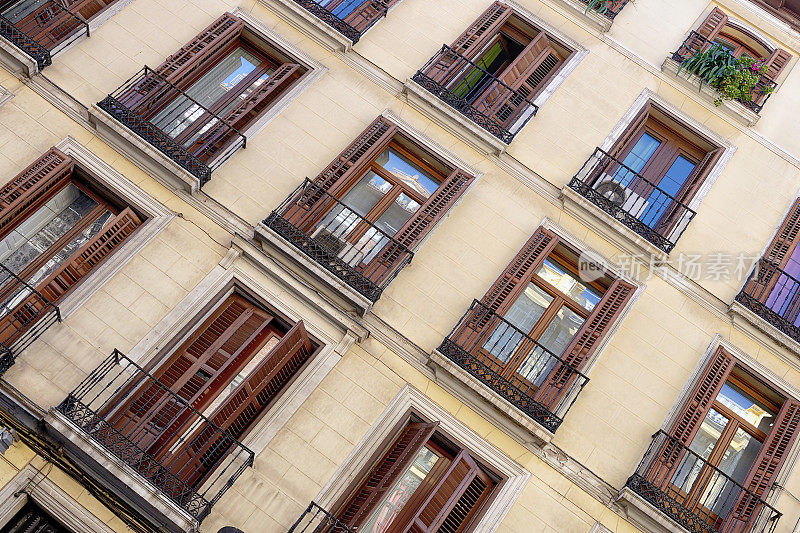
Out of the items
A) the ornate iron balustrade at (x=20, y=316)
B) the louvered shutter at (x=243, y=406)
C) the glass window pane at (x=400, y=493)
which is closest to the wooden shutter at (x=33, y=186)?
the ornate iron balustrade at (x=20, y=316)

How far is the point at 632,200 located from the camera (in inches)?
539

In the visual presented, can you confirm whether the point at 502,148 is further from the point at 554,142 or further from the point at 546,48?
the point at 546,48

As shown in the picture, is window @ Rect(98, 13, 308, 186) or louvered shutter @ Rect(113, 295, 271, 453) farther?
window @ Rect(98, 13, 308, 186)

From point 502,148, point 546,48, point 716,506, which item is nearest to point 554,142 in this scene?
point 502,148

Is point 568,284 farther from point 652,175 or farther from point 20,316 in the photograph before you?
point 20,316

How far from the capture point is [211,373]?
1081 centimetres

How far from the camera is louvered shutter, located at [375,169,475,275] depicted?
12172 mm

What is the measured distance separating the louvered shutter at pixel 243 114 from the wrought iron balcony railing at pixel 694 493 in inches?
328

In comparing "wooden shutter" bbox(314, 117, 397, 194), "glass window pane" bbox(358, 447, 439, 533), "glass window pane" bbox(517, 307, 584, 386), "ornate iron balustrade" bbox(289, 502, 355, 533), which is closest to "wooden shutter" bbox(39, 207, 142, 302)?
"wooden shutter" bbox(314, 117, 397, 194)

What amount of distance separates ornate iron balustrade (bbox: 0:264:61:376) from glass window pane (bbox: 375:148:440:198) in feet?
19.0

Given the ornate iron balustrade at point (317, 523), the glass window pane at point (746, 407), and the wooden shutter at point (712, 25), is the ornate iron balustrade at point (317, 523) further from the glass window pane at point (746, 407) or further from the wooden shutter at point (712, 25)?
the wooden shutter at point (712, 25)

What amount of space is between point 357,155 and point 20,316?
18.7 ft

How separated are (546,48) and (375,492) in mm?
9039

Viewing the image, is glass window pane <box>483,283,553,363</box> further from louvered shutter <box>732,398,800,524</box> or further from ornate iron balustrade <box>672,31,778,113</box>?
ornate iron balustrade <box>672,31,778,113</box>
